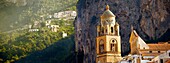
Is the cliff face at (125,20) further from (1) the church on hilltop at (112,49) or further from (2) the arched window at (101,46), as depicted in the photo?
(2) the arched window at (101,46)

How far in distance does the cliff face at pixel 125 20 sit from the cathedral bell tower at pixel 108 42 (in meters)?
41.2

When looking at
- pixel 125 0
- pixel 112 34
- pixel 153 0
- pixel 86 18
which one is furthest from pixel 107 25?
pixel 86 18

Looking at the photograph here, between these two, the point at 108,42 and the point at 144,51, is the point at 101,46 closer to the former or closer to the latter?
the point at 108,42

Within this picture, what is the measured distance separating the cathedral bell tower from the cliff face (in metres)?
41.2

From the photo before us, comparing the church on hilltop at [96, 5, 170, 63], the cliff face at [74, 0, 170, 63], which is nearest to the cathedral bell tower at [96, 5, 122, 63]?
the church on hilltop at [96, 5, 170, 63]

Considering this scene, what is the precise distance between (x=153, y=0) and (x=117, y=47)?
67.0 meters

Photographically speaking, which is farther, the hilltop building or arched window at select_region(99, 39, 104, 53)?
the hilltop building

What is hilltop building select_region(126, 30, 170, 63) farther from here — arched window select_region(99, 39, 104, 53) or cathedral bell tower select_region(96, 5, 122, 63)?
arched window select_region(99, 39, 104, 53)

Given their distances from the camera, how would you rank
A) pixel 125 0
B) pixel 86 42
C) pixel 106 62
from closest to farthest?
pixel 106 62 → pixel 125 0 → pixel 86 42

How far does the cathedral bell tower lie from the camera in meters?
75.8

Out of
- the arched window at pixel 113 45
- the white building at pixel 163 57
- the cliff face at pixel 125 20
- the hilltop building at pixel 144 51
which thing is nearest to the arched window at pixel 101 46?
the arched window at pixel 113 45

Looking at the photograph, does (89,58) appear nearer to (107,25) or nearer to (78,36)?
(78,36)

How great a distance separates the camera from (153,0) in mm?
142500

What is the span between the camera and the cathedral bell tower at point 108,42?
249 feet
